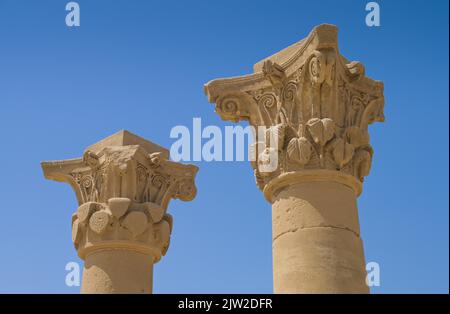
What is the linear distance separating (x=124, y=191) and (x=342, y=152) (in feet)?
24.8

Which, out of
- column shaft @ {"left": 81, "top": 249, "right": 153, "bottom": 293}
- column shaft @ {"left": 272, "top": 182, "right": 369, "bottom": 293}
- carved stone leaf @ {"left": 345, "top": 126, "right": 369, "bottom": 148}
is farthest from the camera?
column shaft @ {"left": 81, "top": 249, "right": 153, "bottom": 293}

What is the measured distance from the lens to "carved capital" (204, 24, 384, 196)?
14469 millimetres

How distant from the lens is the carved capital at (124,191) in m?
18.9

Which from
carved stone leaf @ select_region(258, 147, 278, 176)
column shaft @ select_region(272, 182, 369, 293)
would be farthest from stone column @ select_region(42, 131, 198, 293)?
column shaft @ select_region(272, 182, 369, 293)

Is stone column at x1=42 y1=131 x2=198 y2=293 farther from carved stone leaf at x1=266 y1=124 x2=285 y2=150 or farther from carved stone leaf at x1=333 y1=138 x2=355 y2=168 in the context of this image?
carved stone leaf at x1=333 y1=138 x2=355 y2=168

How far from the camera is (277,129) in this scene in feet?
48.4

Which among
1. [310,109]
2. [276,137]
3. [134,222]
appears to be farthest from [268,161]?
[134,222]

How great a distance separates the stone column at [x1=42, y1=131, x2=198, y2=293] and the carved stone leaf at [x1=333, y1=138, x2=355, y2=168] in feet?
22.7

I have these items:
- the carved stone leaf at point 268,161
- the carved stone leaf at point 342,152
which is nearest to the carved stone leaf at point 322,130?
the carved stone leaf at point 342,152

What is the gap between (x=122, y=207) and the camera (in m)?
19.0
